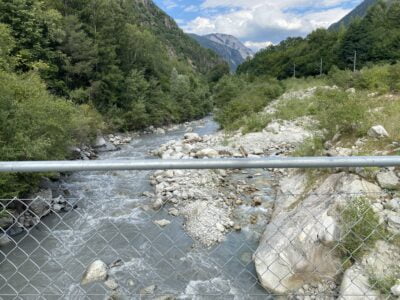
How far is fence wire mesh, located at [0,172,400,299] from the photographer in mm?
5223

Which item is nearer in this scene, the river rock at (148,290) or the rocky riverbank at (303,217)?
the rocky riverbank at (303,217)

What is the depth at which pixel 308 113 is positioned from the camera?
2100cm

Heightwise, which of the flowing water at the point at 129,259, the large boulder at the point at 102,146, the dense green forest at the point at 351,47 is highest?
the dense green forest at the point at 351,47

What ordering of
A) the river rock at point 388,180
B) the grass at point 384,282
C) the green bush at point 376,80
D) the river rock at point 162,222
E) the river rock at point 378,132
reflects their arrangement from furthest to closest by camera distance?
the green bush at point 376,80 < the river rock at point 162,222 < the river rock at point 378,132 < the river rock at point 388,180 < the grass at point 384,282

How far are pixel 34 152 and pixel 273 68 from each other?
58440 millimetres

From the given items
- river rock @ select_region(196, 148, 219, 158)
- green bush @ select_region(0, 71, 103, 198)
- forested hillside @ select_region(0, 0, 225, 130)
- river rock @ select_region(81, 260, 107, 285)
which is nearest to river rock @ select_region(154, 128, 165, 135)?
forested hillside @ select_region(0, 0, 225, 130)

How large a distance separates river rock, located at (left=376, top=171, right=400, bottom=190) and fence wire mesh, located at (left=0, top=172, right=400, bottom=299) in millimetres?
324

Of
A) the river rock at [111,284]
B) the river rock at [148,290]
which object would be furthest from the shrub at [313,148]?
the river rock at [111,284]

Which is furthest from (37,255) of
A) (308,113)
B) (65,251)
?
(308,113)

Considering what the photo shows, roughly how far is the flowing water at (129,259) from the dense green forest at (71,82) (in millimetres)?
1918

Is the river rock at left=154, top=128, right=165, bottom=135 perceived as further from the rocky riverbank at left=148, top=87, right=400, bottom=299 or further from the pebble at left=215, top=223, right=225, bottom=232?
the pebble at left=215, top=223, right=225, bottom=232

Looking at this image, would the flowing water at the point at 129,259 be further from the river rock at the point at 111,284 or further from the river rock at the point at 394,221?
the river rock at the point at 394,221

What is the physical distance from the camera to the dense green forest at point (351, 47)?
40625 millimetres

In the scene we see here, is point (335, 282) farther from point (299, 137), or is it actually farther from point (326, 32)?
point (326, 32)
